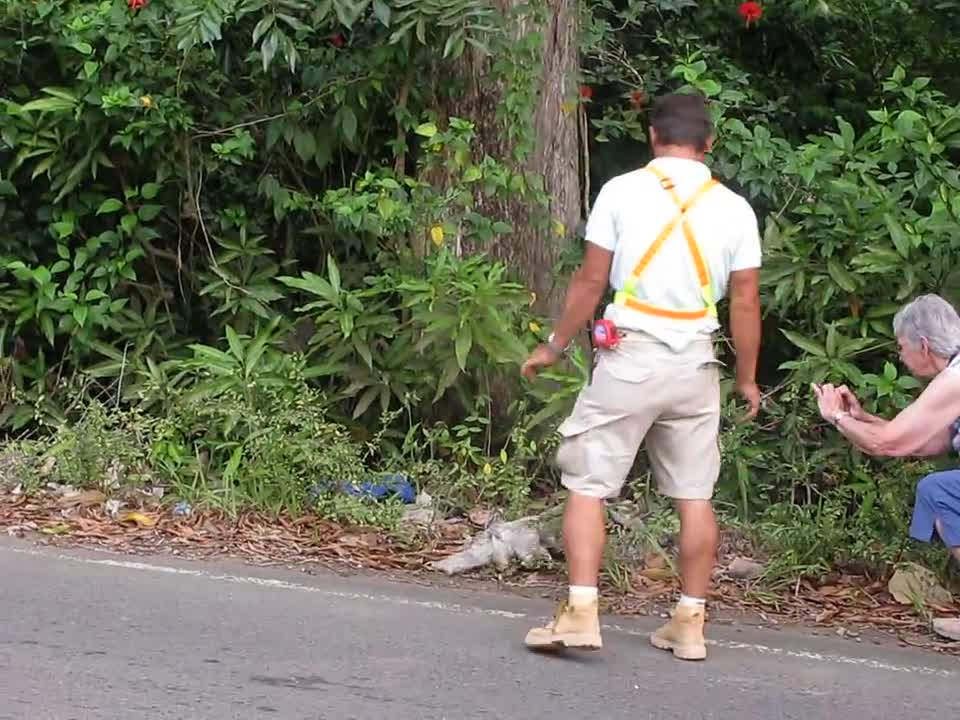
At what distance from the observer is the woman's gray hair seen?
4762 mm

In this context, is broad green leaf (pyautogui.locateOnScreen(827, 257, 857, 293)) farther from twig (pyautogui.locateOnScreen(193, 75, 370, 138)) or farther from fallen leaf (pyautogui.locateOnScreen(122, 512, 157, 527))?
fallen leaf (pyautogui.locateOnScreen(122, 512, 157, 527))

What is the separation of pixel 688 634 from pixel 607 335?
1037 millimetres

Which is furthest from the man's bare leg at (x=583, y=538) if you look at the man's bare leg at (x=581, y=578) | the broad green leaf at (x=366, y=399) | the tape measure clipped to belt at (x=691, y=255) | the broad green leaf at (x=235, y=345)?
the broad green leaf at (x=235, y=345)

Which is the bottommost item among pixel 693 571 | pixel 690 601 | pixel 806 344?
pixel 690 601

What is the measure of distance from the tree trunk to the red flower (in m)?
1.21

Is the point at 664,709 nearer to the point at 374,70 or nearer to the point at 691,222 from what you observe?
the point at 691,222

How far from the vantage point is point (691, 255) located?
4.38 m

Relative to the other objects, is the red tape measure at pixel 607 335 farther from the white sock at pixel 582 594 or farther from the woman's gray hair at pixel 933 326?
the woman's gray hair at pixel 933 326

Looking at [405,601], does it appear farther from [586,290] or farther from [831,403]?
[831,403]

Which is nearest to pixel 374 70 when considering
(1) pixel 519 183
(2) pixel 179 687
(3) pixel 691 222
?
(1) pixel 519 183

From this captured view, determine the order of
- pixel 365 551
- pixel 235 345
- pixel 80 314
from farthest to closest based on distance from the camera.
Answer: pixel 80 314 < pixel 235 345 < pixel 365 551

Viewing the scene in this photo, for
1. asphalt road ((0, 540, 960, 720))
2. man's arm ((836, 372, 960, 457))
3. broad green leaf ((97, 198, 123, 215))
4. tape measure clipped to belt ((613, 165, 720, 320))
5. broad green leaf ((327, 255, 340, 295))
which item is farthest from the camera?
broad green leaf ((97, 198, 123, 215))

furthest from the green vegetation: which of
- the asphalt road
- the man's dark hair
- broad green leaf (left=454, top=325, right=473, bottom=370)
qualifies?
the man's dark hair

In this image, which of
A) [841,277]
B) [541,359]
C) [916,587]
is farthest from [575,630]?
[841,277]
